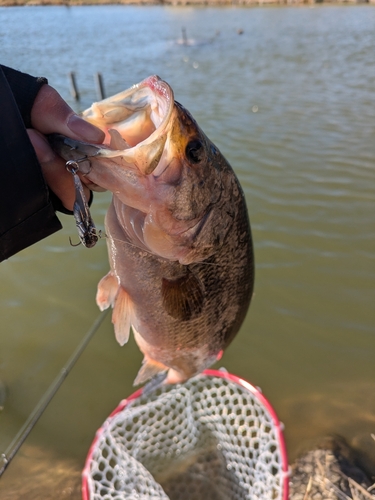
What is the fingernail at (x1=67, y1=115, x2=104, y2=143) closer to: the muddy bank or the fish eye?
the fish eye

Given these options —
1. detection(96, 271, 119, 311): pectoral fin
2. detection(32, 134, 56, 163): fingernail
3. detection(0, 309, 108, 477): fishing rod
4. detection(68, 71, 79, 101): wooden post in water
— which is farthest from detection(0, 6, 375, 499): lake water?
detection(68, 71, 79, 101): wooden post in water

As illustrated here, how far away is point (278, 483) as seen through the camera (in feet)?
8.27

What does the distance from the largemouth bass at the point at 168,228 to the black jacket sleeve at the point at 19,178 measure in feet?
0.44

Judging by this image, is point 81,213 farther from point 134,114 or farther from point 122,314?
point 122,314

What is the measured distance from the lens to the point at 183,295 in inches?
79.7

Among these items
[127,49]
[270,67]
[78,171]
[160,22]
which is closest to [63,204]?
[78,171]

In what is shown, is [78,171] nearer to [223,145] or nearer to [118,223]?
[118,223]

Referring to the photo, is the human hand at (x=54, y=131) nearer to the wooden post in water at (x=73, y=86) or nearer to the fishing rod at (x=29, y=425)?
the fishing rod at (x=29, y=425)

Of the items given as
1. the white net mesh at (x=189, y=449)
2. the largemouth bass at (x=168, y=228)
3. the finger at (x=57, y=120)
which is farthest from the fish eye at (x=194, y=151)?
the white net mesh at (x=189, y=449)

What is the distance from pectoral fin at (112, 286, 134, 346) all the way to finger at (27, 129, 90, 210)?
742 millimetres

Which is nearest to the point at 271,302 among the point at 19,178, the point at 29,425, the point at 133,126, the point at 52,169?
the point at 29,425

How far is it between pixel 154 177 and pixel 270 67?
562 inches

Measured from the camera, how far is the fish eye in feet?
5.16

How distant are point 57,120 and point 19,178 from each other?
0.29 m
